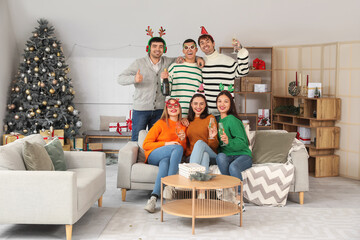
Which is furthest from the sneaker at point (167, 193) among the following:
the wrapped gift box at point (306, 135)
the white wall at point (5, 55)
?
the white wall at point (5, 55)

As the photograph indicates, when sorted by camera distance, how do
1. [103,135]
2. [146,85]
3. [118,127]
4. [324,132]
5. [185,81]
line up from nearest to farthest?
[185,81], [146,85], [324,132], [103,135], [118,127]

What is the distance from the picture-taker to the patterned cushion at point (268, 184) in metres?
4.76

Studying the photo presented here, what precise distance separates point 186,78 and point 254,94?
115 inches

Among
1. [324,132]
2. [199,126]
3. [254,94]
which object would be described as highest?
[254,94]

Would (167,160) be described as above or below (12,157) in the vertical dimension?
below

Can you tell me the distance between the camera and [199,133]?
4879 mm

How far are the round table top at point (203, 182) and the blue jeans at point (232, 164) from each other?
0.42 metres

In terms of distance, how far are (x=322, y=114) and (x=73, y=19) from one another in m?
4.05

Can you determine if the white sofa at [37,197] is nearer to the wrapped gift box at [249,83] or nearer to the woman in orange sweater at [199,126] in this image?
the woman in orange sweater at [199,126]

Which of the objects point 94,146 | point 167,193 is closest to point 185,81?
point 167,193

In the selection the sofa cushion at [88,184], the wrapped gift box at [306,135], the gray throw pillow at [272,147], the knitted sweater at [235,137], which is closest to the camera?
the sofa cushion at [88,184]

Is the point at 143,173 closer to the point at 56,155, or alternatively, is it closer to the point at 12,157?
the point at 56,155

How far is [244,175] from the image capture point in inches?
187

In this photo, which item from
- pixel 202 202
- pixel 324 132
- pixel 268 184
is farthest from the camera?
pixel 324 132
